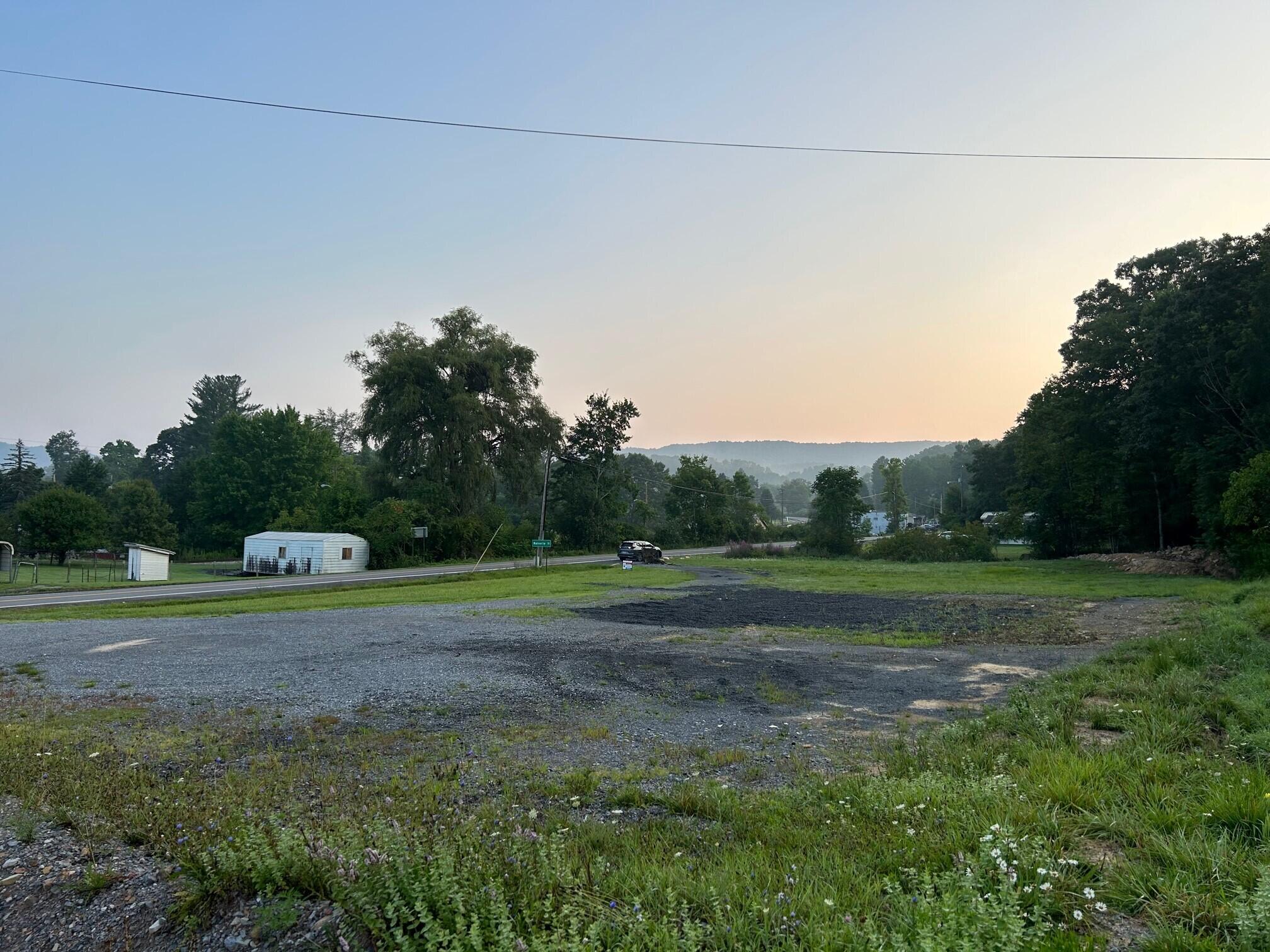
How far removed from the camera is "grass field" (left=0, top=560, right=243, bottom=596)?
107 ft

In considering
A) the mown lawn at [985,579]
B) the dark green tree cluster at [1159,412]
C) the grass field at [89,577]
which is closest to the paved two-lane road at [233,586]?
the grass field at [89,577]

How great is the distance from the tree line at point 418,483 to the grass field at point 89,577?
103 inches

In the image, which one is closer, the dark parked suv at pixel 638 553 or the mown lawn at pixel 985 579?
the mown lawn at pixel 985 579

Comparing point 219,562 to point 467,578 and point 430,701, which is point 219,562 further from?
point 430,701

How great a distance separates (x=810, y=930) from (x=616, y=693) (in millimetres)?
6661

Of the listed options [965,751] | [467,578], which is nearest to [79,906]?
[965,751]

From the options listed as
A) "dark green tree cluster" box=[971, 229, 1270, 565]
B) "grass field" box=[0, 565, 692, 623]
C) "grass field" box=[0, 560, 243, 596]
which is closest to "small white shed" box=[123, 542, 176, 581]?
"grass field" box=[0, 560, 243, 596]

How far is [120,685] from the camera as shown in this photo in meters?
9.70

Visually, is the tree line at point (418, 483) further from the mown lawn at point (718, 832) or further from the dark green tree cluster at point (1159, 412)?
the mown lawn at point (718, 832)

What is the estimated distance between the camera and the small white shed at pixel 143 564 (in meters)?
40.5

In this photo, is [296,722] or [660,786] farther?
[296,722]

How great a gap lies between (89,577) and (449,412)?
24.6 metres

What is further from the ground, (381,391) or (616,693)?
(381,391)

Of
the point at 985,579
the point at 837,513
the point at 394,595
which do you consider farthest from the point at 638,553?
the point at 394,595
